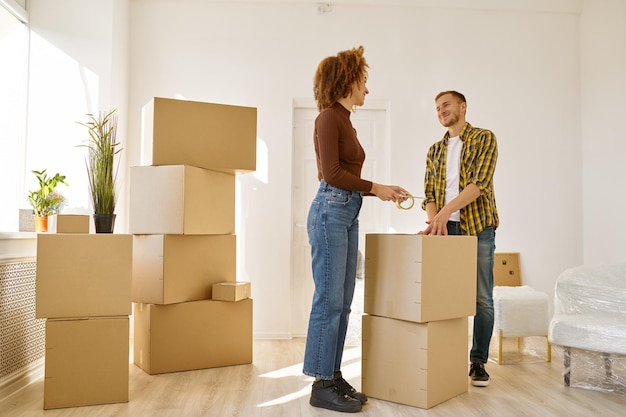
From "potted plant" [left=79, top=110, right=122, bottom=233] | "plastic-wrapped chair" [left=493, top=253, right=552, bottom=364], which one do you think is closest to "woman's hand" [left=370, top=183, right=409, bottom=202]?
"potted plant" [left=79, top=110, right=122, bottom=233]

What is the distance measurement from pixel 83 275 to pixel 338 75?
4.48 feet

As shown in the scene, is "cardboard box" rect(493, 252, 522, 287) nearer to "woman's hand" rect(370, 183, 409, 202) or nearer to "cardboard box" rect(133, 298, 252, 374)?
"cardboard box" rect(133, 298, 252, 374)

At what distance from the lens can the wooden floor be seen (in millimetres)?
2264

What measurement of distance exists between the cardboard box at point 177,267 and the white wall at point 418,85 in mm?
977

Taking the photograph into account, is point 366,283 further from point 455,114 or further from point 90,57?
point 90,57

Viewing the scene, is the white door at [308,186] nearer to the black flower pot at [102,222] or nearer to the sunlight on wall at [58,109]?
the sunlight on wall at [58,109]

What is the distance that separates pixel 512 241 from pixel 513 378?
162 centimetres

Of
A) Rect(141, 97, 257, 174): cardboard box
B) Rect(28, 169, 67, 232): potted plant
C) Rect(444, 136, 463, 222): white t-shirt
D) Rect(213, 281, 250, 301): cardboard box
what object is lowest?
Rect(213, 281, 250, 301): cardboard box

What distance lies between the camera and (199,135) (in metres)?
3.01

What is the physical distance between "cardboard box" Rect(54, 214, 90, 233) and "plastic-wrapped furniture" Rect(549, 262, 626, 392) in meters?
2.27

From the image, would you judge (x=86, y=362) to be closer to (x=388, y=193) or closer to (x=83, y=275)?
(x=83, y=275)

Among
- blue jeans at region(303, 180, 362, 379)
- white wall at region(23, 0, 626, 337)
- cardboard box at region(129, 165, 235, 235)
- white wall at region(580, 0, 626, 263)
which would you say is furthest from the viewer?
white wall at region(23, 0, 626, 337)

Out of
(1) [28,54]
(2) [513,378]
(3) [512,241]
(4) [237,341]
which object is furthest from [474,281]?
(1) [28,54]

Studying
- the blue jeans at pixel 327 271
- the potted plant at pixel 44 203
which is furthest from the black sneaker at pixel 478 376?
the potted plant at pixel 44 203
